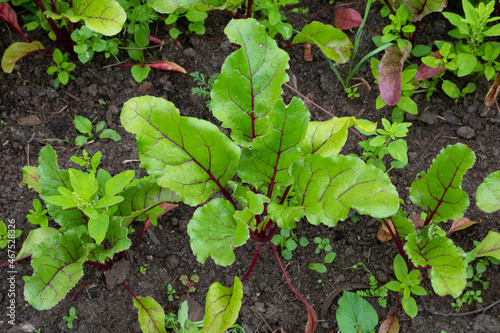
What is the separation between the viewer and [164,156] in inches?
82.2

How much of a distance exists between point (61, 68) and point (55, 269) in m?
1.42

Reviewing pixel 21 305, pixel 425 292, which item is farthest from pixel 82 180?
pixel 425 292

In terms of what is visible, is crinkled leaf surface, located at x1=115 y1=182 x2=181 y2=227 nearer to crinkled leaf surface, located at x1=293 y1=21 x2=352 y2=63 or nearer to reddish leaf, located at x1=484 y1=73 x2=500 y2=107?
crinkled leaf surface, located at x1=293 y1=21 x2=352 y2=63

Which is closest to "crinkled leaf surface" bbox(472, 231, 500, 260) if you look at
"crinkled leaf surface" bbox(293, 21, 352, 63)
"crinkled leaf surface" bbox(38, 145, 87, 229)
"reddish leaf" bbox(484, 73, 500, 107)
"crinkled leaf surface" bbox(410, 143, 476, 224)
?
"crinkled leaf surface" bbox(410, 143, 476, 224)

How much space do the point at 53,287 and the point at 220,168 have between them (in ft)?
3.30

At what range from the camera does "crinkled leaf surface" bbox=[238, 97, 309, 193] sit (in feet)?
6.49

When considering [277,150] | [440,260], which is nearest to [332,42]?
[277,150]

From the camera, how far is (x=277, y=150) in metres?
2.13

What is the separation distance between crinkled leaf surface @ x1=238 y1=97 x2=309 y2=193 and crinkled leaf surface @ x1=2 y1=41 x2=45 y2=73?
1.64m

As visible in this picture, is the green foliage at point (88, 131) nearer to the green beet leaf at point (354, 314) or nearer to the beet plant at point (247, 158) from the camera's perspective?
the beet plant at point (247, 158)

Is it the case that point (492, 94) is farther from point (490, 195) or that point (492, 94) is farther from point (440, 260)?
point (440, 260)

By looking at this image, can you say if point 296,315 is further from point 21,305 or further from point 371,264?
point 21,305

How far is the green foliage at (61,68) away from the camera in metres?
2.82

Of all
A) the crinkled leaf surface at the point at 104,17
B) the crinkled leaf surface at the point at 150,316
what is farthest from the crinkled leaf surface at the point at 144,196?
the crinkled leaf surface at the point at 104,17
